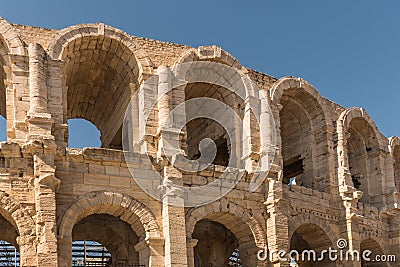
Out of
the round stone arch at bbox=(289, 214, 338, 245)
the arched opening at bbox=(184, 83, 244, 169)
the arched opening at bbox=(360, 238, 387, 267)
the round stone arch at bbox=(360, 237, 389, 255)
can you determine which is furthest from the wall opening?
the arched opening at bbox=(360, 238, 387, 267)

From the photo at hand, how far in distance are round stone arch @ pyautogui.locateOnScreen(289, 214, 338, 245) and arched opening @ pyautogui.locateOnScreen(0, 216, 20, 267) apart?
7361 millimetres

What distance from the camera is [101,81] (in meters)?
19.2

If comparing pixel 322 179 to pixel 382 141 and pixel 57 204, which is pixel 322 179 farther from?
pixel 57 204

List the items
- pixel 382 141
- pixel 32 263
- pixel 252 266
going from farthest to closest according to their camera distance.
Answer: pixel 382 141, pixel 252 266, pixel 32 263

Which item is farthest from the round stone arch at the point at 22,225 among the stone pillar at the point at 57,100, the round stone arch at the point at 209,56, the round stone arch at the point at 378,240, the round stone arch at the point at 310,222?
the round stone arch at the point at 378,240

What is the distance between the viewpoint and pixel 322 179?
20.0 m

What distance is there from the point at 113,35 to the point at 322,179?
25.0 ft

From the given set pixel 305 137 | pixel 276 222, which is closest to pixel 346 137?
pixel 305 137

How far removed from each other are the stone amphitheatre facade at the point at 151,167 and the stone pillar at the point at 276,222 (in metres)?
0.03

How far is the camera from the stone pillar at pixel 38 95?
15.2m

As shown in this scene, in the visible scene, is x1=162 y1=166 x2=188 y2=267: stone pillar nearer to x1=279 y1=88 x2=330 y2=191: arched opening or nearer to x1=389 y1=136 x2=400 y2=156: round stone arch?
x1=279 y1=88 x2=330 y2=191: arched opening

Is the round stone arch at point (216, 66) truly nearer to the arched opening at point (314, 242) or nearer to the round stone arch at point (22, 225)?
the arched opening at point (314, 242)

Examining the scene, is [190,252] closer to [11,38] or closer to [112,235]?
[112,235]

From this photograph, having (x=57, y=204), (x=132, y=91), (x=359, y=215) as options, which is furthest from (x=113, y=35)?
(x=359, y=215)
